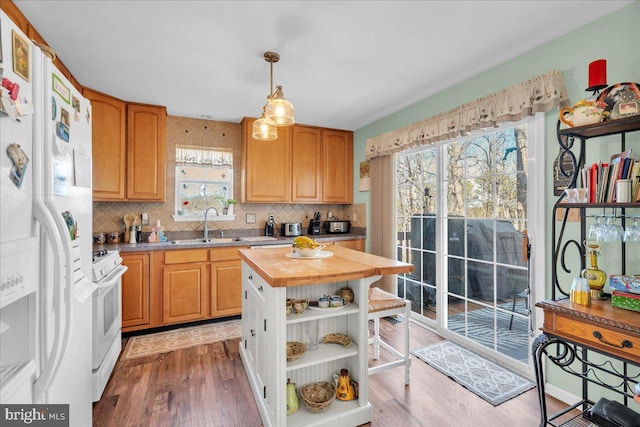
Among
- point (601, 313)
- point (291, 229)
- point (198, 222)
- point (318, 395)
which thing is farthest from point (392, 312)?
point (198, 222)

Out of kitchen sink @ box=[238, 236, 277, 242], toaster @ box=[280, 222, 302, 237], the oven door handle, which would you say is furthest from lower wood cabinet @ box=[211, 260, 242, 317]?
the oven door handle

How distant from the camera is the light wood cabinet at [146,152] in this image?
3.15 meters

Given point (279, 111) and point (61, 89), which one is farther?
point (279, 111)

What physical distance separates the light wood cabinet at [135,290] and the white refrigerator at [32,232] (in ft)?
6.33

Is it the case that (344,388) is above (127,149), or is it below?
below

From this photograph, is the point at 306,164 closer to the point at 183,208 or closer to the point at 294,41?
the point at 183,208

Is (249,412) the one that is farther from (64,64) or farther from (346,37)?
(64,64)

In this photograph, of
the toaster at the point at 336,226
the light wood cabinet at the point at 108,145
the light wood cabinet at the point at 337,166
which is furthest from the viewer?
the toaster at the point at 336,226

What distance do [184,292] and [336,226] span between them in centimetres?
219

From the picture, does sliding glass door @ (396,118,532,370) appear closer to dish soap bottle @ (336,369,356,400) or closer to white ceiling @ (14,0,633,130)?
white ceiling @ (14,0,633,130)

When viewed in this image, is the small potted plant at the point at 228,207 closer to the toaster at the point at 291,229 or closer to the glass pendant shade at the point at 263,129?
the toaster at the point at 291,229

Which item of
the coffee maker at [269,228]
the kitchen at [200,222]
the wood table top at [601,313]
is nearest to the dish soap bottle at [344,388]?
the wood table top at [601,313]

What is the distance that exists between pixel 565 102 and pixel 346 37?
59.4 inches

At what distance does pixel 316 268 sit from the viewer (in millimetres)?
1661
